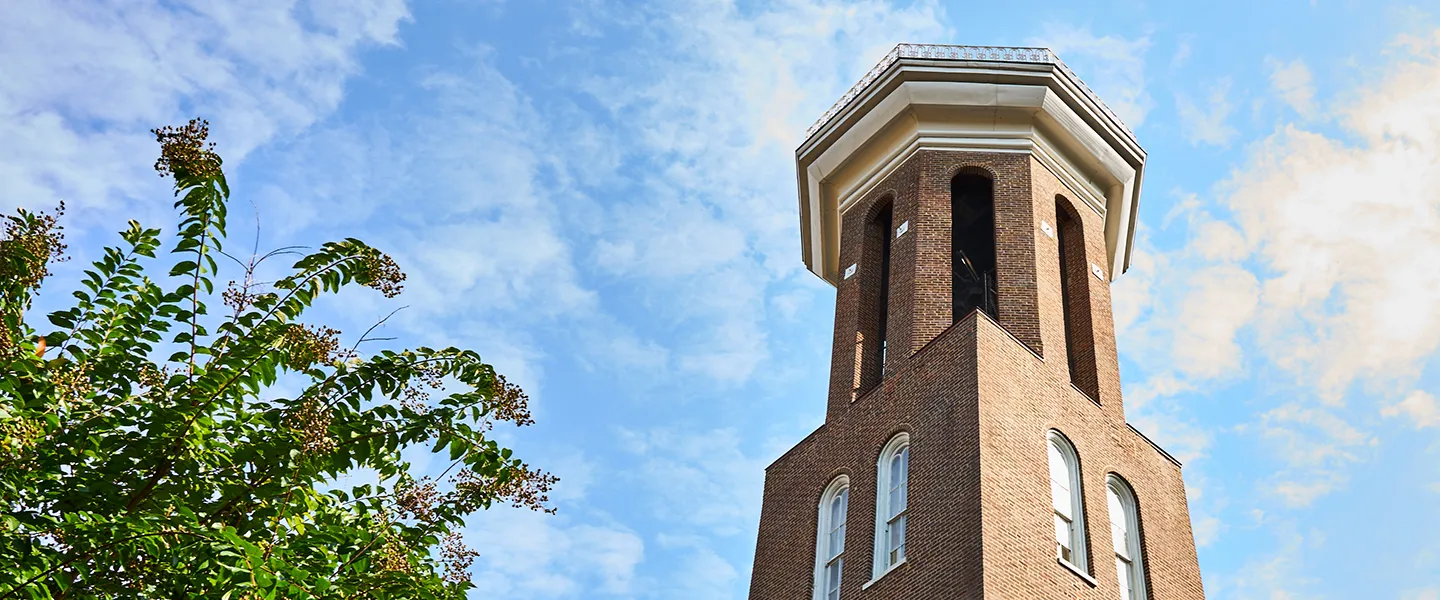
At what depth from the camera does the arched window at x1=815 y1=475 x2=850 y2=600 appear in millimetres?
23375

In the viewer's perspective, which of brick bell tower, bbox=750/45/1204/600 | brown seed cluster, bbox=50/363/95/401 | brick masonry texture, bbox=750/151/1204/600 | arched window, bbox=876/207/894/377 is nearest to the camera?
brown seed cluster, bbox=50/363/95/401

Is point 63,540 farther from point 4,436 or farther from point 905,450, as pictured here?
point 905,450

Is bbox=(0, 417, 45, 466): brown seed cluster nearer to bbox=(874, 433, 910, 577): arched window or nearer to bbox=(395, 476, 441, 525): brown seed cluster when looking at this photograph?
bbox=(395, 476, 441, 525): brown seed cluster

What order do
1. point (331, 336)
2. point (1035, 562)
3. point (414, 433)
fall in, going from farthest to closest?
point (1035, 562), point (414, 433), point (331, 336)

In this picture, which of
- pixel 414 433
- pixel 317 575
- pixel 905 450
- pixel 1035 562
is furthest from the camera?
Result: pixel 905 450

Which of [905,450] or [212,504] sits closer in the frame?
[212,504]

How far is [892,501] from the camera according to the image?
23.2 m

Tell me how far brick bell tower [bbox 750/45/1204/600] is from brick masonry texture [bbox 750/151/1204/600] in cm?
4

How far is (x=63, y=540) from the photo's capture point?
7879 millimetres

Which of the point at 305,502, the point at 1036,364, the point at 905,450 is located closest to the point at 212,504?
the point at 305,502

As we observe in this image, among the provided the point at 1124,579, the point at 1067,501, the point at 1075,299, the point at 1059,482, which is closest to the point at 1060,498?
the point at 1067,501

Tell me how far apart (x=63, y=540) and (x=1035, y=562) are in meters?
15.4

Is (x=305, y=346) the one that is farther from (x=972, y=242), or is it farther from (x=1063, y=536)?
(x=972, y=242)

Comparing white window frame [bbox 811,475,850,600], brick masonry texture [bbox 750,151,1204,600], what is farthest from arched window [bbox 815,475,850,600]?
brick masonry texture [bbox 750,151,1204,600]
